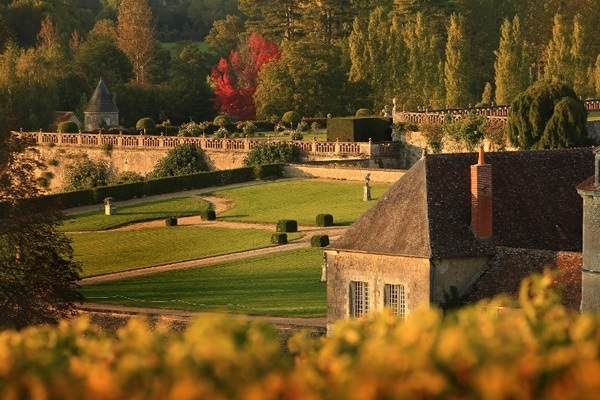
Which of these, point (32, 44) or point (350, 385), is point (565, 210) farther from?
point (32, 44)

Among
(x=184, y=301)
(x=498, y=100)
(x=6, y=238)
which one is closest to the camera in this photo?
(x=6, y=238)

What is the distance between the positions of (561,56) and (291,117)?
1785cm

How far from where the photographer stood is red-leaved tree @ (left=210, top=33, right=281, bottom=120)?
114m

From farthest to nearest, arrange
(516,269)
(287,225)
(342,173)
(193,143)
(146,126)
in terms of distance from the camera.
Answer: (146,126), (193,143), (342,173), (287,225), (516,269)

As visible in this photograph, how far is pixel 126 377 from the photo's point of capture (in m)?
13.5

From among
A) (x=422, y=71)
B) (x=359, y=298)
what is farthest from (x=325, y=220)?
(x=422, y=71)

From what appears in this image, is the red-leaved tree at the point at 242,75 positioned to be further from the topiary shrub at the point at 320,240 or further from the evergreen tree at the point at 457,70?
the topiary shrub at the point at 320,240

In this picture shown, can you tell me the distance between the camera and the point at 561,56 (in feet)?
301

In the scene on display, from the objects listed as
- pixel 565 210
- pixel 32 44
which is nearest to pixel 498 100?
pixel 565 210

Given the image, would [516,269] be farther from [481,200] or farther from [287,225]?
[287,225]

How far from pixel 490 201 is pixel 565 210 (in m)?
3.07

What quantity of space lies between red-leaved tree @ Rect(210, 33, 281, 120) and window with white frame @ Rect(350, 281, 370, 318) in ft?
239

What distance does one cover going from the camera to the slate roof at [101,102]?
10544 centimetres

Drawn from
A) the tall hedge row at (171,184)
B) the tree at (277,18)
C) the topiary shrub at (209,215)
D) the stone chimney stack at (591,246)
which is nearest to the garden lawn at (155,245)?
the topiary shrub at (209,215)
